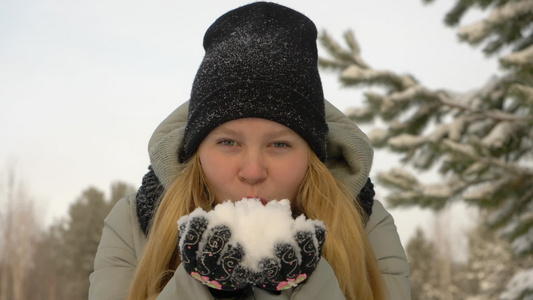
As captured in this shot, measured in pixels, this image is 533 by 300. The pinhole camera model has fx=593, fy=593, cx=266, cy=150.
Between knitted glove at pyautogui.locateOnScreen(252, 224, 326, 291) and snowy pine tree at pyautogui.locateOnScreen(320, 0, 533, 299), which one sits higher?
snowy pine tree at pyautogui.locateOnScreen(320, 0, 533, 299)

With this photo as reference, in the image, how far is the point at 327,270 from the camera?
174 cm

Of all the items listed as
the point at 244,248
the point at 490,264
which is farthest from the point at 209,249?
the point at 490,264

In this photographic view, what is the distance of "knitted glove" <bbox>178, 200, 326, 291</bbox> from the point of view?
150 centimetres

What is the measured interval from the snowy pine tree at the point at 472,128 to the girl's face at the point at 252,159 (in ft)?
11.0

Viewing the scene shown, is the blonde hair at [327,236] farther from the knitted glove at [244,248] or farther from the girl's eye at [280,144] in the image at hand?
the knitted glove at [244,248]

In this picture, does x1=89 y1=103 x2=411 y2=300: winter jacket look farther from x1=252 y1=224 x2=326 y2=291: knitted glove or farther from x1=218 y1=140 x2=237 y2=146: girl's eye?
x1=252 y1=224 x2=326 y2=291: knitted glove

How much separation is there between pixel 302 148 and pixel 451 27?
549cm

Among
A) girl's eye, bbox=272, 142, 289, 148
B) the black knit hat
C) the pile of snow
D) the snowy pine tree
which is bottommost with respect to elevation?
the pile of snow

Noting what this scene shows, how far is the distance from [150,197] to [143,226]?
0.38 ft

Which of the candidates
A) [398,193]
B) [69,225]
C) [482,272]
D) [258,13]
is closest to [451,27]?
[398,193]

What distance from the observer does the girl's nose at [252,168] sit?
1.83 meters

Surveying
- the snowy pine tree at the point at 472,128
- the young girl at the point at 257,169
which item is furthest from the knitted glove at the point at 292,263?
the snowy pine tree at the point at 472,128

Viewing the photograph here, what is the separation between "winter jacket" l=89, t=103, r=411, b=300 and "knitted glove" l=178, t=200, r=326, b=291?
2.02ft

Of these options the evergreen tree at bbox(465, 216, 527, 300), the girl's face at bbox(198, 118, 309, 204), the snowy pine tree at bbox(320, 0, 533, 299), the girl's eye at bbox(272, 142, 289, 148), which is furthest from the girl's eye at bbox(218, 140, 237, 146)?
the evergreen tree at bbox(465, 216, 527, 300)
